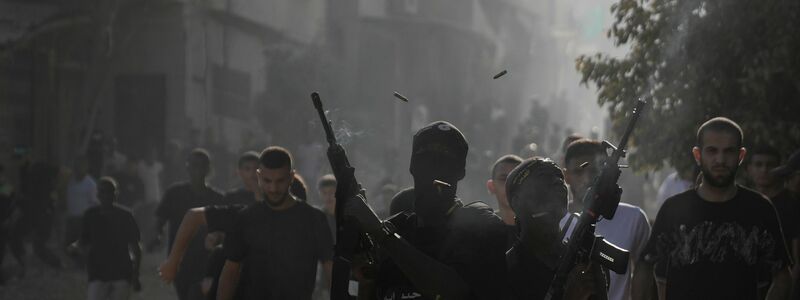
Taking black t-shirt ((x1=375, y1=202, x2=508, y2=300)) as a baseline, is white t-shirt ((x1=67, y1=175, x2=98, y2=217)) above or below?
below

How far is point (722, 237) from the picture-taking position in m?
6.87

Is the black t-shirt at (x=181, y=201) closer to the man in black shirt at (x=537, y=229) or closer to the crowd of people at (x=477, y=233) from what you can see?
the crowd of people at (x=477, y=233)

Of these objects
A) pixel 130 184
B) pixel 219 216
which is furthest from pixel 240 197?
pixel 130 184

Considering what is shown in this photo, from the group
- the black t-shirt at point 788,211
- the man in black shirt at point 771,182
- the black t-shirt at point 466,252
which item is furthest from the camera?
the man in black shirt at point 771,182

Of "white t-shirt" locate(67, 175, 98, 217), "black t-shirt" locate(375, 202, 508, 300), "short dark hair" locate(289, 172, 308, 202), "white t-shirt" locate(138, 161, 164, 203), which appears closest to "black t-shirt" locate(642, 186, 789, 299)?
"black t-shirt" locate(375, 202, 508, 300)

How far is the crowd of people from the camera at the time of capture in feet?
Result: 16.3

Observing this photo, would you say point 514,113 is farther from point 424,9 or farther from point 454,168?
point 454,168

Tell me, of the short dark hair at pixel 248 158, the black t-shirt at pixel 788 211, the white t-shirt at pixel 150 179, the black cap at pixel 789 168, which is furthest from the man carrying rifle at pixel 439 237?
the white t-shirt at pixel 150 179

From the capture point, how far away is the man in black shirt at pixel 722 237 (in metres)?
6.86

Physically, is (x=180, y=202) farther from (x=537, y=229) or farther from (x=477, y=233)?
(x=477, y=233)

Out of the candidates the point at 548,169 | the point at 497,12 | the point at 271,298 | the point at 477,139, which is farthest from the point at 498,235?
the point at 497,12

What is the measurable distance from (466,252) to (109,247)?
24.2ft

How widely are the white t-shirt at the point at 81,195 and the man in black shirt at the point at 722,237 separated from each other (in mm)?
12526

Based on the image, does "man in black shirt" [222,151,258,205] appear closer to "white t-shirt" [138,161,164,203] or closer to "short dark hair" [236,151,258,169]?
"short dark hair" [236,151,258,169]
